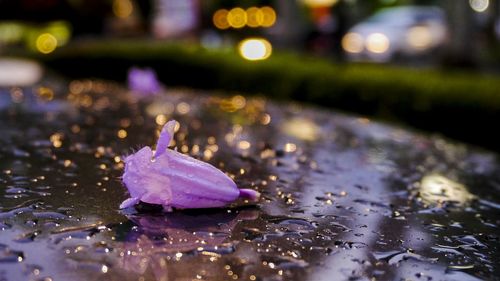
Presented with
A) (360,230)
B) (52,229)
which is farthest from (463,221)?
(52,229)

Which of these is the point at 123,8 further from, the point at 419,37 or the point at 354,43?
Result: the point at 419,37

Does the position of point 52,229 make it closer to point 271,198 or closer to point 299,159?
point 271,198

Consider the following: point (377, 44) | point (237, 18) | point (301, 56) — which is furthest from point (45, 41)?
point (301, 56)

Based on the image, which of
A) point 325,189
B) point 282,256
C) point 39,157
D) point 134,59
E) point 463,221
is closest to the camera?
point 282,256

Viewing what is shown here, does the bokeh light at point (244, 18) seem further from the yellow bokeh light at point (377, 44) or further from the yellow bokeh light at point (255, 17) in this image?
the yellow bokeh light at point (377, 44)

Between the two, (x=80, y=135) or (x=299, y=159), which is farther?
(x=80, y=135)

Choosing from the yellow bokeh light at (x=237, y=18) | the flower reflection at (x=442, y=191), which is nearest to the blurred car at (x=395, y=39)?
the yellow bokeh light at (x=237, y=18)
